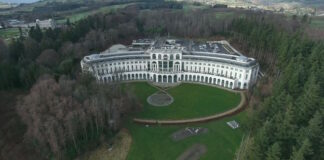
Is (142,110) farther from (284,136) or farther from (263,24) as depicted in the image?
(263,24)

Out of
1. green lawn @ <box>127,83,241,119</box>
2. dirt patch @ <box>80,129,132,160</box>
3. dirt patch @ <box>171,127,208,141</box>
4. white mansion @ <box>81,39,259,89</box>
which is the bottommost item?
dirt patch @ <box>80,129,132,160</box>

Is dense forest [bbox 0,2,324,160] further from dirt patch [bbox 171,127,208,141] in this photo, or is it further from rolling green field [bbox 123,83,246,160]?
dirt patch [bbox 171,127,208,141]

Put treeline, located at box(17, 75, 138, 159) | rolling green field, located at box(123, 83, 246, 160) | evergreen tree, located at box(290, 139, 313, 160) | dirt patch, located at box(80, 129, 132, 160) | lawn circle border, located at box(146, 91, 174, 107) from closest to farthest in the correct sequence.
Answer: evergreen tree, located at box(290, 139, 313, 160), treeline, located at box(17, 75, 138, 159), dirt patch, located at box(80, 129, 132, 160), rolling green field, located at box(123, 83, 246, 160), lawn circle border, located at box(146, 91, 174, 107)

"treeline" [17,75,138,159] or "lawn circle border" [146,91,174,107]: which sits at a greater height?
"treeline" [17,75,138,159]

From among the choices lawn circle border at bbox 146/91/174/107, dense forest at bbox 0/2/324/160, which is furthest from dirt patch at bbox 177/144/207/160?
lawn circle border at bbox 146/91/174/107

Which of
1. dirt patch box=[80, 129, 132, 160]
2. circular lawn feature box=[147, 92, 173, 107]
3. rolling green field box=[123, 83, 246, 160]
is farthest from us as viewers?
circular lawn feature box=[147, 92, 173, 107]

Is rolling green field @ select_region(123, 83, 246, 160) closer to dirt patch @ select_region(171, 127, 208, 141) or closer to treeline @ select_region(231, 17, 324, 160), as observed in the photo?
dirt patch @ select_region(171, 127, 208, 141)

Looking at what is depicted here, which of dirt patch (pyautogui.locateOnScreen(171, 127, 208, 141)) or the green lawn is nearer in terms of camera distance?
dirt patch (pyautogui.locateOnScreen(171, 127, 208, 141))

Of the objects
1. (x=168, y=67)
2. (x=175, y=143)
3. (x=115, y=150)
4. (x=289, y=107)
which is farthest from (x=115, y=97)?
(x=289, y=107)

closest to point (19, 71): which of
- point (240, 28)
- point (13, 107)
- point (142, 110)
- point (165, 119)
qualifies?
point (13, 107)
